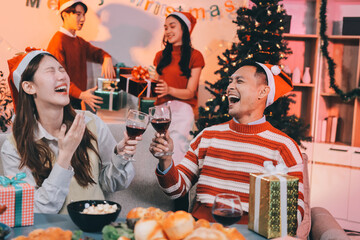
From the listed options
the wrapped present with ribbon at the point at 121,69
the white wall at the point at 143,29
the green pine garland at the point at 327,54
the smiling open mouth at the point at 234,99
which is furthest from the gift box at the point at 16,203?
the green pine garland at the point at 327,54

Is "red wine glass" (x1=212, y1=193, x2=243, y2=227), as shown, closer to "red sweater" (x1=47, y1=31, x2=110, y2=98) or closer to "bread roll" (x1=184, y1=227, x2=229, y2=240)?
"bread roll" (x1=184, y1=227, x2=229, y2=240)

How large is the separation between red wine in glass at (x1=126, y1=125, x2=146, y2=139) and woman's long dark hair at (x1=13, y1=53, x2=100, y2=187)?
0.37 m

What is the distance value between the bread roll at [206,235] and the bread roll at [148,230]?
0.24 ft

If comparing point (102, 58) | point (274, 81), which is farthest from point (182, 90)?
point (274, 81)

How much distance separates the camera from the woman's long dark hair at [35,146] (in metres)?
1.83

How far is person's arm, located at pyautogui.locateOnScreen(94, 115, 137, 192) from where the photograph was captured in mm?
2002

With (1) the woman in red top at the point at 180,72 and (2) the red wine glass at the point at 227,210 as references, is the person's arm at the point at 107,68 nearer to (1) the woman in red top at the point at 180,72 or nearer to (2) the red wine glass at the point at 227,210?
(1) the woman in red top at the point at 180,72

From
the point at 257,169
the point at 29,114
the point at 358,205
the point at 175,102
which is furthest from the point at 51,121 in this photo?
the point at 358,205

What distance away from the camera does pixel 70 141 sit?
67.4 inches

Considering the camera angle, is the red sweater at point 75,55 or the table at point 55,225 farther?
the red sweater at point 75,55

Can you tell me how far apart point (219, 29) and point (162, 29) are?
24.9 inches

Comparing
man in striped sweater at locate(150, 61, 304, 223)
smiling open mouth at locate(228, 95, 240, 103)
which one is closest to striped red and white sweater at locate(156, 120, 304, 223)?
man in striped sweater at locate(150, 61, 304, 223)

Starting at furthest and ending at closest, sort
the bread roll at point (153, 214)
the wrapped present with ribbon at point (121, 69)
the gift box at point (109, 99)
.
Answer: the gift box at point (109, 99) → the wrapped present with ribbon at point (121, 69) → the bread roll at point (153, 214)

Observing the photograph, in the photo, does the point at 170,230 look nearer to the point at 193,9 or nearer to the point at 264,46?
the point at 264,46
